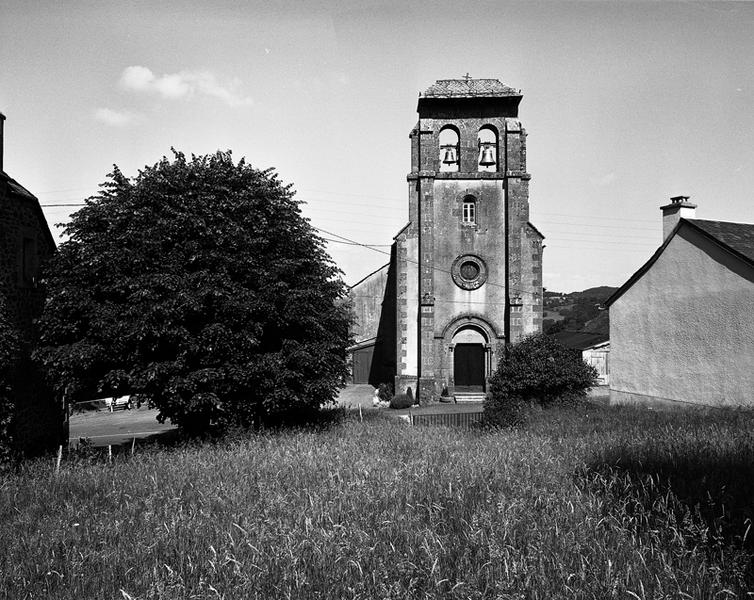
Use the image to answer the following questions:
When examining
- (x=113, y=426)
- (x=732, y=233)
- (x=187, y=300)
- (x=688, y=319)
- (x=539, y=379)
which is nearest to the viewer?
(x=187, y=300)

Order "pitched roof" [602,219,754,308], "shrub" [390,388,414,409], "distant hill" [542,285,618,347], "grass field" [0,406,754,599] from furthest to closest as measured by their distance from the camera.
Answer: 1. "distant hill" [542,285,618,347]
2. "shrub" [390,388,414,409]
3. "pitched roof" [602,219,754,308]
4. "grass field" [0,406,754,599]

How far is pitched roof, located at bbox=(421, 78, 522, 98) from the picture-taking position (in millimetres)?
27891

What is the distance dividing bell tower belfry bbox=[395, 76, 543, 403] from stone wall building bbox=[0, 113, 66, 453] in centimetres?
1638

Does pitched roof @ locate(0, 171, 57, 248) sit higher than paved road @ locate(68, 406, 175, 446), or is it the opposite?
pitched roof @ locate(0, 171, 57, 248)

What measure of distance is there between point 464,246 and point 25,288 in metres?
19.5

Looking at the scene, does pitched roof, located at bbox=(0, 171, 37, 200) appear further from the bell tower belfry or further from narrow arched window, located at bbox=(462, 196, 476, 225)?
narrow arched window, located at bbox=(462, 196, 476, 225)

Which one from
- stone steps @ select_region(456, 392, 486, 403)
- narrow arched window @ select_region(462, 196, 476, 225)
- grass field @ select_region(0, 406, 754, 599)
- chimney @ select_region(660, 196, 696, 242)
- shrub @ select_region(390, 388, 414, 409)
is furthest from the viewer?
narrow arched window @ select_region(462, 196, 476, 225)

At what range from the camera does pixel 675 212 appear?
2131 cm

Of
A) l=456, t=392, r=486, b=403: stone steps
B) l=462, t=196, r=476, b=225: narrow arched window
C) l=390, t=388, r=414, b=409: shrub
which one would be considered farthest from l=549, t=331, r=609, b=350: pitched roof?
l=390, t=388, r=414, b=409: shrub

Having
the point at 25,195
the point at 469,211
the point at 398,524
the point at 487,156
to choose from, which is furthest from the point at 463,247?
the point at 398,524

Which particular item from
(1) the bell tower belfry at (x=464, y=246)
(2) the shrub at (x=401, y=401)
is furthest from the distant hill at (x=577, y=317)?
(2) the shrub at (x=401, y=401)

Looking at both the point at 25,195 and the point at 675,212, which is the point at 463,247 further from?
the point at 25,195

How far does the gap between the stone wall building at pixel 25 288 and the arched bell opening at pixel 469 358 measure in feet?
59.7

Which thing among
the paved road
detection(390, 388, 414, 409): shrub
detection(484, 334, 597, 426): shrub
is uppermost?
detection(484, 334, 597, 426): shrub
